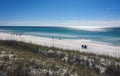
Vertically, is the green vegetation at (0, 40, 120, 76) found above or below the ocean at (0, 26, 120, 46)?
above

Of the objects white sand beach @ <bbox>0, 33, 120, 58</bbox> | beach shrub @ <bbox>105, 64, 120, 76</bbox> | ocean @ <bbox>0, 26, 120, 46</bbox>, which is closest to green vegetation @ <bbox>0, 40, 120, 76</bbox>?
beach shrub @ <bbox>105, 64, 120, 76</bbox>

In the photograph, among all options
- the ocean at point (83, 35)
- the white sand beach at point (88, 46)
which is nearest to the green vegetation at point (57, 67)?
the white sand beach at point (88, 46)

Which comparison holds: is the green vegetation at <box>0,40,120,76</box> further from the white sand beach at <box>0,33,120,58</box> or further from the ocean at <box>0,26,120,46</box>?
the ocean at <box>0,26,120,46</box>

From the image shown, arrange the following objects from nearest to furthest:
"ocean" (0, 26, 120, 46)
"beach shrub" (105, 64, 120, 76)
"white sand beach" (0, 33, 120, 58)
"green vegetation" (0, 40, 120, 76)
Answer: "green vegetation" (0, 40, 120, 76)
"beach shrub" (105, 64, 120, 76)
"white sand beach" (0, 33, 120, 58)
"ocean" (0, 26, 120, 46)

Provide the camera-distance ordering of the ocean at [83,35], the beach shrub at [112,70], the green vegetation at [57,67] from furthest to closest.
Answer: the ocean at [83,35] < the beach shrub at [112,70] < the green vegetation at [57,67]

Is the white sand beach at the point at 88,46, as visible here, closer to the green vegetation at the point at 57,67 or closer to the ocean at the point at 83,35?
the green vegetation at the point at 57,67

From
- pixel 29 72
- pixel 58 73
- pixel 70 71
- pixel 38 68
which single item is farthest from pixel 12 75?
pixel 70 71

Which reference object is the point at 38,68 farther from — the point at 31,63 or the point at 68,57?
the point at 68,57

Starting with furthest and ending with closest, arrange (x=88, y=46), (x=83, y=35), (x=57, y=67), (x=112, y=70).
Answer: (x=83, y=35) → (x=88, y=46) → (x=112, y=70) → (x=57, y=67)

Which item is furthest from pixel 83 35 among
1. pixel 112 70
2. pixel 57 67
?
pixel 57 67

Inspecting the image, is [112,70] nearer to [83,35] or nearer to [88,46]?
[88,46]

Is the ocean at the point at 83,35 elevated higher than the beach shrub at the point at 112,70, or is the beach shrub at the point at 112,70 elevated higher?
the beach shrub at the point at 112,70

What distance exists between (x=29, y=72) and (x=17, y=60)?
242 centimetres

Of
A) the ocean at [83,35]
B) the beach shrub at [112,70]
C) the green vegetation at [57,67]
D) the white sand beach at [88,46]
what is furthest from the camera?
the ocean at [83,35]
